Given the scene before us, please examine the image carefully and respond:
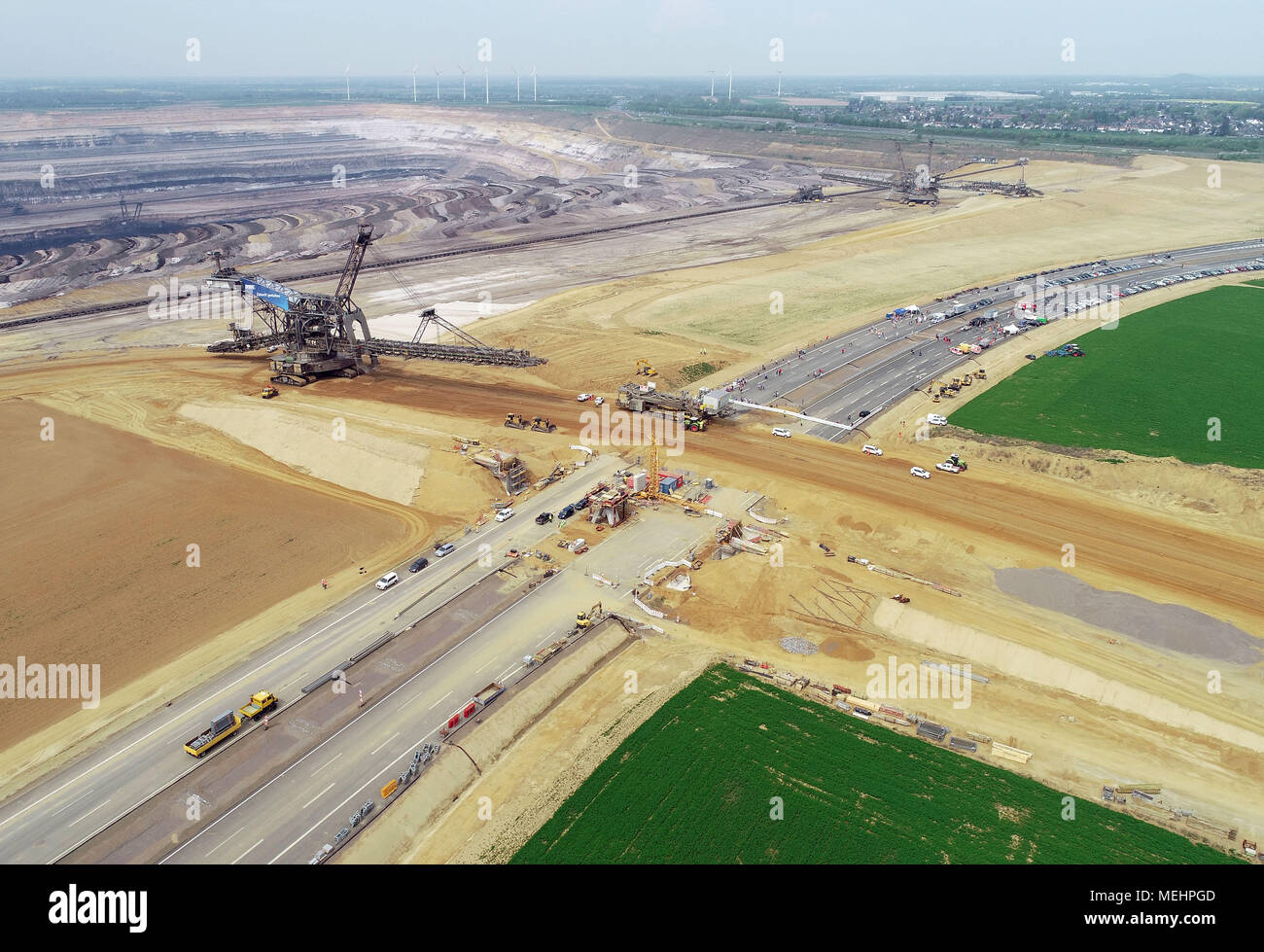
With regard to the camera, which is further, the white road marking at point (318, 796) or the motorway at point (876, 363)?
the motorway at point (876, 363)

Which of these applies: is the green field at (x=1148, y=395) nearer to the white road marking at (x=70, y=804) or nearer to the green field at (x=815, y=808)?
the green field at (x=815, y=808)

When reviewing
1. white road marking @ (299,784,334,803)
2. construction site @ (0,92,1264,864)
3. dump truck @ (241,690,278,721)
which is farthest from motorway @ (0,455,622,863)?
white road marking @ (299,784,334,803)

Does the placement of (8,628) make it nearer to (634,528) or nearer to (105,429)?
(105,429)

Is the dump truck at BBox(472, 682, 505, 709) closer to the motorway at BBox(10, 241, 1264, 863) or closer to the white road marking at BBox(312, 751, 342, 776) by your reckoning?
the motorway at BBox(10, 241, 1264, 863)

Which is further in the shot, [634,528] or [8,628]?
[634,528]

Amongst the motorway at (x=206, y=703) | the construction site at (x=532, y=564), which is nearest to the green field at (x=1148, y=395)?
the construction site at (x=532, y=564)

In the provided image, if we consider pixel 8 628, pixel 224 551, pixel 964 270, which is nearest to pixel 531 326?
pixel 224 551
